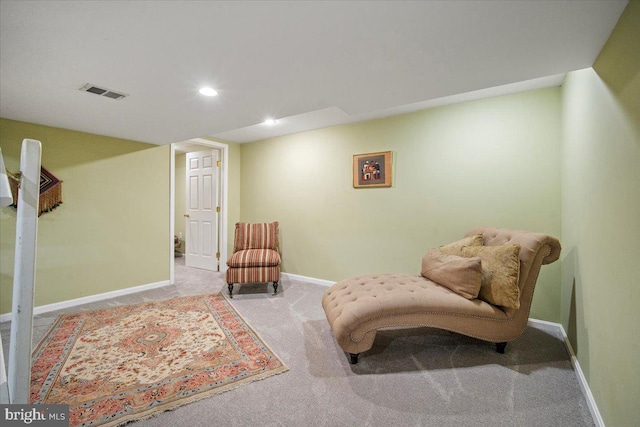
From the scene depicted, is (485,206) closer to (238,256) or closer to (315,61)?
(315,61)

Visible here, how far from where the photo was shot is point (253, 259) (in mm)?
3629

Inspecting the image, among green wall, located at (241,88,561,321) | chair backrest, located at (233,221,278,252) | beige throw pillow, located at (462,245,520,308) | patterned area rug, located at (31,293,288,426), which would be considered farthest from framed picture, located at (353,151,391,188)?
patterned area rug, located at (31,293,288,426)

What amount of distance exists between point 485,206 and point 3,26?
371 cm

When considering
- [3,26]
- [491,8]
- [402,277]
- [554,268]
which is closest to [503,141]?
[554,268]

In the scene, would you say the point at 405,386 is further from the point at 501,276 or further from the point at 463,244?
the point at 463,244

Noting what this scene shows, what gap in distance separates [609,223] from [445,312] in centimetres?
108

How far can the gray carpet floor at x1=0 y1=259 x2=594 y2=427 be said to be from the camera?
1.56m

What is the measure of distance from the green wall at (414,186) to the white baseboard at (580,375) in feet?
0.23

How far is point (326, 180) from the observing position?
4.00 m

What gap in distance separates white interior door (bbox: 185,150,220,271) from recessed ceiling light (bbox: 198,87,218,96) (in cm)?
277

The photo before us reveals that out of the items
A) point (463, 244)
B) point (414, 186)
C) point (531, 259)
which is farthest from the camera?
point (414, 186)

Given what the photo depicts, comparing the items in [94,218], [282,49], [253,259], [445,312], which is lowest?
[445,312]

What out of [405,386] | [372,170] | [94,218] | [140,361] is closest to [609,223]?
[405,386]

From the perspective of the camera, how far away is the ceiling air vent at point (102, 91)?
80.4 inches
